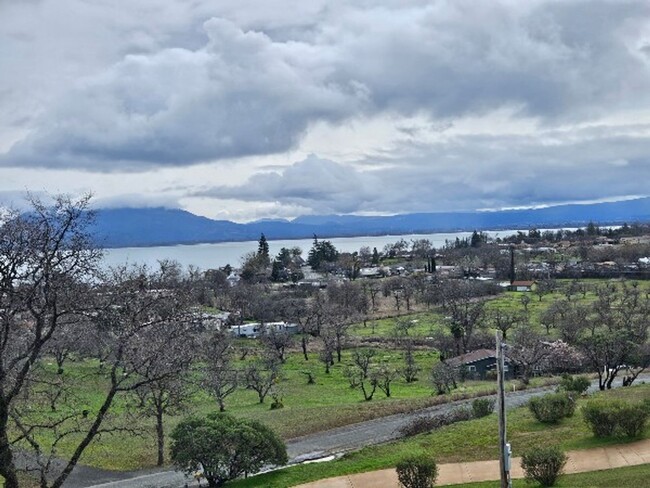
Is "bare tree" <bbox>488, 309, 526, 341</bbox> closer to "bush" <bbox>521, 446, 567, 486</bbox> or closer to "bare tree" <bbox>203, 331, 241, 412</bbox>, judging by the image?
"bare tree" <bbox>203, 331, 241, 412</bbox>

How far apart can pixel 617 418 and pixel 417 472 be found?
6.53 meters

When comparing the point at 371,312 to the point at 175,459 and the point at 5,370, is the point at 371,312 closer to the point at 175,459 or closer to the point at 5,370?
the point at 175,459

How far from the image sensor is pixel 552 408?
22.1m

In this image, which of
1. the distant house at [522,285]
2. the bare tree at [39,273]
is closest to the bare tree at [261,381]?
the bare tree at [39,273]

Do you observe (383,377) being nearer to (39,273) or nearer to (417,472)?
(417,472)

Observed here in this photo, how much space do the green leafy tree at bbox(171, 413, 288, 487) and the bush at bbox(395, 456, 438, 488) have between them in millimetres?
5305

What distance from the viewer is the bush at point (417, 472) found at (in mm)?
15828

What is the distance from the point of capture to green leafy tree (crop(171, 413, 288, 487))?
63.8 feet

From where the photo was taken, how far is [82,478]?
2494cm

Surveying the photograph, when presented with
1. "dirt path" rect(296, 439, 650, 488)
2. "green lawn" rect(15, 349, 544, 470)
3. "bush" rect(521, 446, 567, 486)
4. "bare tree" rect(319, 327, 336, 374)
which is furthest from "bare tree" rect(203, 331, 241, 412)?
"bush" rect(521, 446, 567, 486)

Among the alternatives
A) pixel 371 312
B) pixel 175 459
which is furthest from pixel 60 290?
pixel 371 312

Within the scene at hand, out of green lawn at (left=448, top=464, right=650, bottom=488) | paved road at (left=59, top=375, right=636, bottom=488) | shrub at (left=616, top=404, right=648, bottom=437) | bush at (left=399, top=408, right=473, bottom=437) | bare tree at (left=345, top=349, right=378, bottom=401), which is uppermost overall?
shrub at (left=616, top=404, right=648, bottom=437)

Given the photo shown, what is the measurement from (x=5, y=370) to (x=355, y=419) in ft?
66.9

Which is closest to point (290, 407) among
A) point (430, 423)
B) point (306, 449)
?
point (306, 449)
